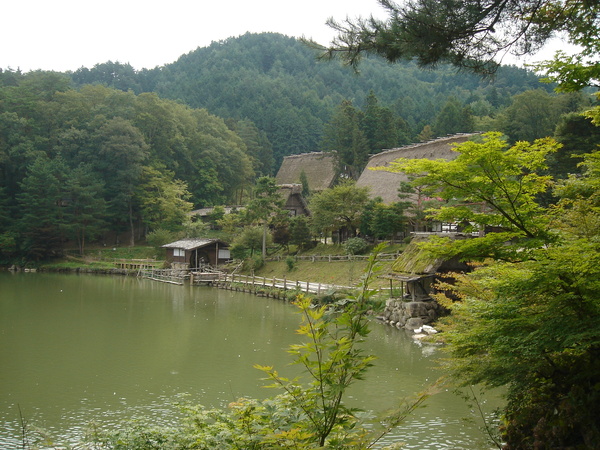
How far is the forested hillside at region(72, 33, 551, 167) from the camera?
191ft

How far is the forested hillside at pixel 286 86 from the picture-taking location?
58.1m

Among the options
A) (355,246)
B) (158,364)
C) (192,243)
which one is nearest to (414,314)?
(158,364)

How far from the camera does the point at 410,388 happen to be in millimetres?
10023

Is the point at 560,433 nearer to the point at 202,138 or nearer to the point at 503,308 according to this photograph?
the point at 503,308

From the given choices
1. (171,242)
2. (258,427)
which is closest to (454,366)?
(258,427)

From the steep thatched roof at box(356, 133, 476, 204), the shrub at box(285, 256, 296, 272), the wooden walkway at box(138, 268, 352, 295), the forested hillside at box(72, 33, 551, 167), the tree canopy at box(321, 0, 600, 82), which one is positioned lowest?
the wooden walkway at box(138, 268, 352, 295)

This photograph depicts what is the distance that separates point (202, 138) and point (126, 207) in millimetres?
9543

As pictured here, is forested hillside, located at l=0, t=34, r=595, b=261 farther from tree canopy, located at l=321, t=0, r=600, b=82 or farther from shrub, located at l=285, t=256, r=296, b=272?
tree canopy, located at l=321, t=0, r=600, b=82

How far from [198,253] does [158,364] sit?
19.6 meters

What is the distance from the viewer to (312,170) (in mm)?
42875

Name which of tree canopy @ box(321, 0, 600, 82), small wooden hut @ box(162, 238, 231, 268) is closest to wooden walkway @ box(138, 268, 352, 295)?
small wooden hut @ box(162, 238, 231, 268)

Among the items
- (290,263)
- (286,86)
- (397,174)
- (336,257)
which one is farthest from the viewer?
(286,86)

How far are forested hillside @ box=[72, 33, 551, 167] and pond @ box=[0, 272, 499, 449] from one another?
1480 inches

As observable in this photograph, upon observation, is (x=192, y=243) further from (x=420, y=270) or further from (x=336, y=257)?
(x=420, y=270)
